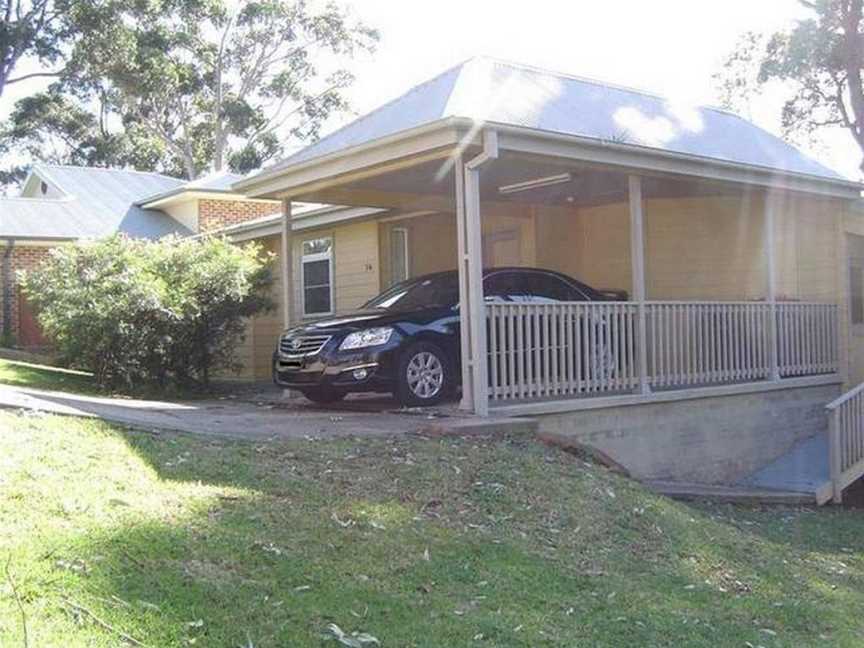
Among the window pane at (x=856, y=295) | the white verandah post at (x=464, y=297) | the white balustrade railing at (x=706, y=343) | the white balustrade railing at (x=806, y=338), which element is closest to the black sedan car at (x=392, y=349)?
the white verandah post at (x=464, y=297)

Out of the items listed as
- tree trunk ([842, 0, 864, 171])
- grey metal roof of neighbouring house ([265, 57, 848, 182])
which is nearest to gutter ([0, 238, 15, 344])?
grey metal roof of neighbouring house ([265, 57, 848, 182])

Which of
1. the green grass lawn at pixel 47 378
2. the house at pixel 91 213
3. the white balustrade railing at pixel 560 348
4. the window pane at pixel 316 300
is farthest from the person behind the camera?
the house at pixel 91 213

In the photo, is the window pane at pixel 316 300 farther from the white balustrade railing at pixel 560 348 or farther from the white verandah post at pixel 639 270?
the white verandah post at pixel 639 270

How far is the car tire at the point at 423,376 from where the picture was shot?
1006cm

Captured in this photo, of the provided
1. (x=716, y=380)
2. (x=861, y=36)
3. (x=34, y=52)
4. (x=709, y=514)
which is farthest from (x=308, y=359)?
(x=34, y=52)

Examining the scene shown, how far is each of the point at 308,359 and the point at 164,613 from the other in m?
6.37

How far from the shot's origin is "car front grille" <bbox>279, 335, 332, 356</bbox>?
1037 cm

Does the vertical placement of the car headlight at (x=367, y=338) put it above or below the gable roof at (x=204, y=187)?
below

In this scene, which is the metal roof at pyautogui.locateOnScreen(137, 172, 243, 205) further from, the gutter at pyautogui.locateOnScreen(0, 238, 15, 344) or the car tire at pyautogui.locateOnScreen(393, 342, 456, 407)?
the car tire at pyautogui.locateOnScreen(393, 342, 456, 407)

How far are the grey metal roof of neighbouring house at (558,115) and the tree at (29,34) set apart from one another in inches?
851

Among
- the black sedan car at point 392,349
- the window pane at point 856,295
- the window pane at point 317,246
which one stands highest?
the window pane at point 317,246

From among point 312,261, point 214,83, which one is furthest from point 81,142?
point 312,261

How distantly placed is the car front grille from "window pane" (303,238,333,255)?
628cm

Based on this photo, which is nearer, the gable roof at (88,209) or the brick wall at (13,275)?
the brick wall at (13,275)
